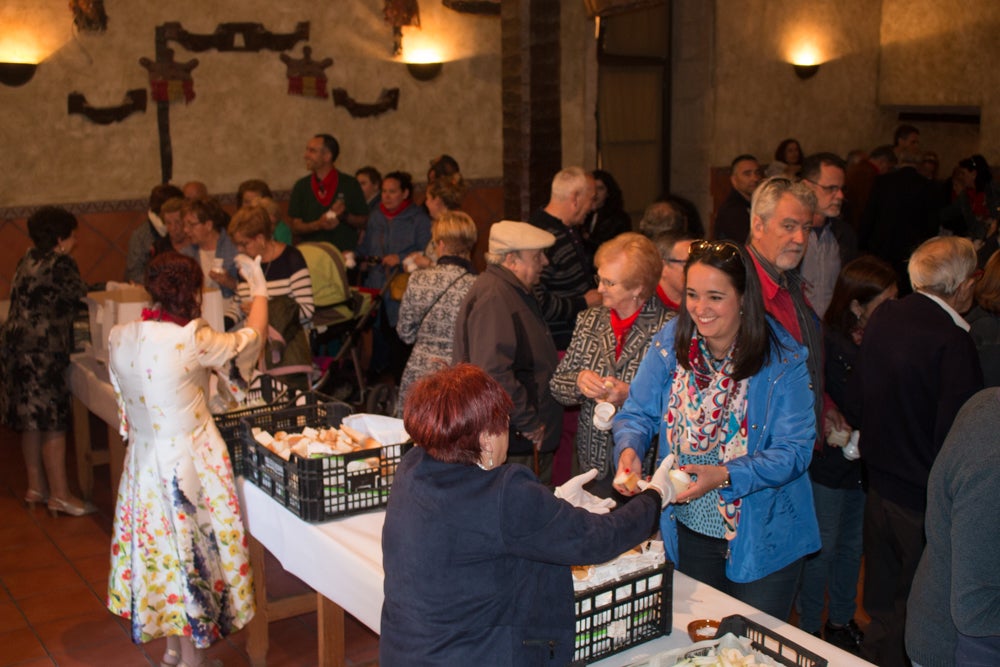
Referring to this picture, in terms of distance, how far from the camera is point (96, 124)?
7906 millimetres

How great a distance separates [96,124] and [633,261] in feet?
18.6

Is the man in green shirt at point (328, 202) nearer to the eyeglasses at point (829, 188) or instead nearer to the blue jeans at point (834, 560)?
the eyeglasses at point (829, 188)

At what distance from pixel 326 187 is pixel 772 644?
621 centimetres

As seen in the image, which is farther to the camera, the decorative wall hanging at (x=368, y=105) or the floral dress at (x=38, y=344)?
the decorative wall hanging at (x=368, y=105)

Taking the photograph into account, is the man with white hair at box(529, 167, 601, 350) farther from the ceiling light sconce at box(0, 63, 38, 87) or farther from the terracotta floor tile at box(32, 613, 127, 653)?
the ceiling light sconce at box(0, 63, 38, 87)

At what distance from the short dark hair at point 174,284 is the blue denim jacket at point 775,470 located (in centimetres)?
196

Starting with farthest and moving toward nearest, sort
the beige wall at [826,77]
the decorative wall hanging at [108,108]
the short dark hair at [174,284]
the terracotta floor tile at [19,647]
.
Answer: the beige wall at [826,77] → the decorative wall hanging at [108,108] → the terracotta floor tile at [19,647] → the short dark hair at [174,284]

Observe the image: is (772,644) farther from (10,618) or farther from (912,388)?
(10,618)

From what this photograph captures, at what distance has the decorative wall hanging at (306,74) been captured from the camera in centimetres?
868

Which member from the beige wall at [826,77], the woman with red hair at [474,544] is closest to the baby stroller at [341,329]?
the woman with red hair at [474,544]

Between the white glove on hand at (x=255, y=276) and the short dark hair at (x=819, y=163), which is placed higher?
A: the short dark hair at (x=819, y=163)

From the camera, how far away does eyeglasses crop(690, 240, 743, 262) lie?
2.73 metres

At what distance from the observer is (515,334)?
3975 mm

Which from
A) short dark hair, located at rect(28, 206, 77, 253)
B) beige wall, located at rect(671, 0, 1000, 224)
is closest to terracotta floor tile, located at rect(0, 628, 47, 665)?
short dark hair, located at rect(28, 206, 77, 253)
